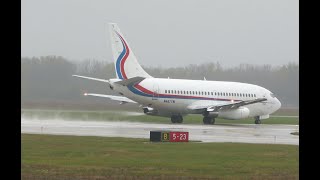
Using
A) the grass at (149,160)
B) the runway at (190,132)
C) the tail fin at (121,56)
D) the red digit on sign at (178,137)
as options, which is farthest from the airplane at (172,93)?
the grass at (149,160)

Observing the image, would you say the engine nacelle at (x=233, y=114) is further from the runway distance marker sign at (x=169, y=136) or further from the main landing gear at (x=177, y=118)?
the runway distance marker sign at (x=169, y=136)

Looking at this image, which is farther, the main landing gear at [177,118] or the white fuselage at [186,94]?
the main landing gear at [177,118]

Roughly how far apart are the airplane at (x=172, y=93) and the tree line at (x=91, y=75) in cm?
1188

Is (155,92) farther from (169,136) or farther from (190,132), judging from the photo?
(169,136)

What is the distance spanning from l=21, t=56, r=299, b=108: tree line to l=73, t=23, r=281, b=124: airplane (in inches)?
468

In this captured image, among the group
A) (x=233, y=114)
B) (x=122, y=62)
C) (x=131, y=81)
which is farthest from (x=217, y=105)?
(x=122, y=62)

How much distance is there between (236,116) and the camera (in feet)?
191

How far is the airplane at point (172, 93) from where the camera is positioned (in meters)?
56.4

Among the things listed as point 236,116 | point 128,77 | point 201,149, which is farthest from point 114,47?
point 201,149

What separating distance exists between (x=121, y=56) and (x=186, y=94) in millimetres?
6483
